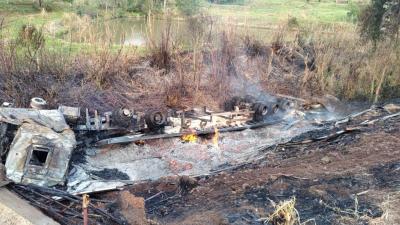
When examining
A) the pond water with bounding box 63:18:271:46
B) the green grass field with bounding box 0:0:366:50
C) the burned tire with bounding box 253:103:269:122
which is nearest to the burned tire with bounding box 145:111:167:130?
the burned tire with bounding box 253:103:269:122

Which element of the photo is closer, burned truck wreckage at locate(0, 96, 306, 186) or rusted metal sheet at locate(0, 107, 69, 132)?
burned truck wreckage at locate(0, 96, 306, 186)

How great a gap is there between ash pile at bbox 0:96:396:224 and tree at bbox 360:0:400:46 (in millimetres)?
3302

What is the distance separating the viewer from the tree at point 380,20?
45.2ft

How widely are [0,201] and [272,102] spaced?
329 inches

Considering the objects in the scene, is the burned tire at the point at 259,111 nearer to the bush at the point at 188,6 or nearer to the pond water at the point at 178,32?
the pond water at the point at 178,32

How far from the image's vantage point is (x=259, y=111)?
36.7 ft

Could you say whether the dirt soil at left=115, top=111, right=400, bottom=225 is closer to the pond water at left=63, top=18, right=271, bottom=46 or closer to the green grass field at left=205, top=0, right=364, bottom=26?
the pond water at left=63, top=18, right=271, bottom=46

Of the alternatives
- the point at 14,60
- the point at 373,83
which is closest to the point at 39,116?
the point at 14,60

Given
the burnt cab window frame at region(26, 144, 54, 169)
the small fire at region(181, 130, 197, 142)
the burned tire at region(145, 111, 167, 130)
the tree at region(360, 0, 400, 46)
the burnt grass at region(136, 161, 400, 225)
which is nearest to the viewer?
the burnt grass at region(136, 161, 400, 225)

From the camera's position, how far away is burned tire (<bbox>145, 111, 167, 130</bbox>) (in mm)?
9562

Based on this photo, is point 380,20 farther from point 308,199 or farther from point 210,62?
point 308,199

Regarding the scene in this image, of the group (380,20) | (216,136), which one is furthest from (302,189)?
(380,20)

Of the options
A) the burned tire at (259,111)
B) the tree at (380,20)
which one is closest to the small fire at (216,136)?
the burned tire at (259,111)

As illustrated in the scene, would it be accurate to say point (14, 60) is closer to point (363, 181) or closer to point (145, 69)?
point (145, 69)
